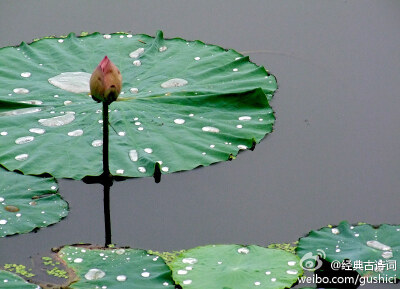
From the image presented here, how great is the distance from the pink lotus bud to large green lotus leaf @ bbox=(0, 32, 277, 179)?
39cm

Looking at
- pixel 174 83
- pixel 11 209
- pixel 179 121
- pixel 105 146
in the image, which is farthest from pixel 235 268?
pixel 174 83

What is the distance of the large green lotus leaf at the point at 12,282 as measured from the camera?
9.52 feet

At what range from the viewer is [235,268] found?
2.95 metres

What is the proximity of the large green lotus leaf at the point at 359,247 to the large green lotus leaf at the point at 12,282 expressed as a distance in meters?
1.04

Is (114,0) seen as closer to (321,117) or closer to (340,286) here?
(321,117)

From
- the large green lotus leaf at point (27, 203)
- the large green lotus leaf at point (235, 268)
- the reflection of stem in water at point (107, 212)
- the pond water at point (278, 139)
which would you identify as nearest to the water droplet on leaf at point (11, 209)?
the large green lotus leaf at point (27, 203)

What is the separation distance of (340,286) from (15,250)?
129 centimetres

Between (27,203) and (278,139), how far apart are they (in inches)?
50.9

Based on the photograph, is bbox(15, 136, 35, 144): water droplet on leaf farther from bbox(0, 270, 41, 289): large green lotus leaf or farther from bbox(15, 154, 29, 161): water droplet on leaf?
bbox(0, 270, 41, 289): large green lotus leaf

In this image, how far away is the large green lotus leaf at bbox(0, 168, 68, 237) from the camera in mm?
3256

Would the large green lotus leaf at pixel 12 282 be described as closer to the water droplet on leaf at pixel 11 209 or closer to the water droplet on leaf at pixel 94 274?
the water droplet on leaf at pixel 94 274

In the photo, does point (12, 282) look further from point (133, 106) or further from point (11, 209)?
point (133, 106)

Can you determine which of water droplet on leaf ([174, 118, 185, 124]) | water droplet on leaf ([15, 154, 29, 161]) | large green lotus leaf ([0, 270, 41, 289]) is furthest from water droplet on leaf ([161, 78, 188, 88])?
large green lotus leaf ([0, 270, 41, 289])

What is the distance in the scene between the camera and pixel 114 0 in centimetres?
531
